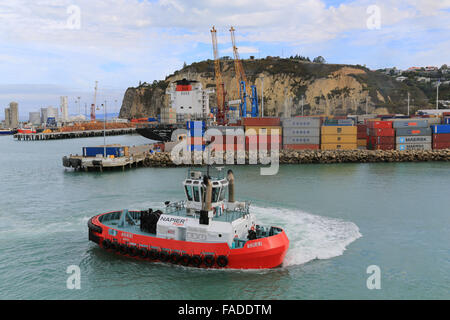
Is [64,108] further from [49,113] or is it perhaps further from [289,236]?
[289,236]

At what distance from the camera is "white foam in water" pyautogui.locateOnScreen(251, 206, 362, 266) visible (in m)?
14.6

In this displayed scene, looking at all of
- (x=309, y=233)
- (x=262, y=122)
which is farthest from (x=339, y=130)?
(x=309, y=233)

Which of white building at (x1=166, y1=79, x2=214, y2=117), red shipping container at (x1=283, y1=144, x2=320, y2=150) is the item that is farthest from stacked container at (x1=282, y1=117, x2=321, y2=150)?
white building at (x1=166, y1=79, x2=214, y2=117)

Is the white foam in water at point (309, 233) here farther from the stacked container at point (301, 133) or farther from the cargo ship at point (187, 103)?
the cargo ship at point (187, 103)

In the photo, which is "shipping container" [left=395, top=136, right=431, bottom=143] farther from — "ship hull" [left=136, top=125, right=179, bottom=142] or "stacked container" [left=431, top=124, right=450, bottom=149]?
"ship hull" [left=136, top=125, right=179, bottom=142]

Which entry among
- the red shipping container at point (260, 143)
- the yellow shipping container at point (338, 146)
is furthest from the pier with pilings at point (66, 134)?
the yellow shipping container at point (338, 146)

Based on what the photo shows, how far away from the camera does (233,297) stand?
1159 centimetres

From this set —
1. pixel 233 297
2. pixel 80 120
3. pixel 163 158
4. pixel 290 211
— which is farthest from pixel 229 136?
pixel 80 120

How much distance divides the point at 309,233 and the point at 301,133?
29.3m

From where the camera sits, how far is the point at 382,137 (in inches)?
1761

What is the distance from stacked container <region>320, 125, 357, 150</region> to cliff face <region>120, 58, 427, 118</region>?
54.1 m

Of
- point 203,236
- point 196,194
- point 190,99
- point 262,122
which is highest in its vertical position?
point 190,99
